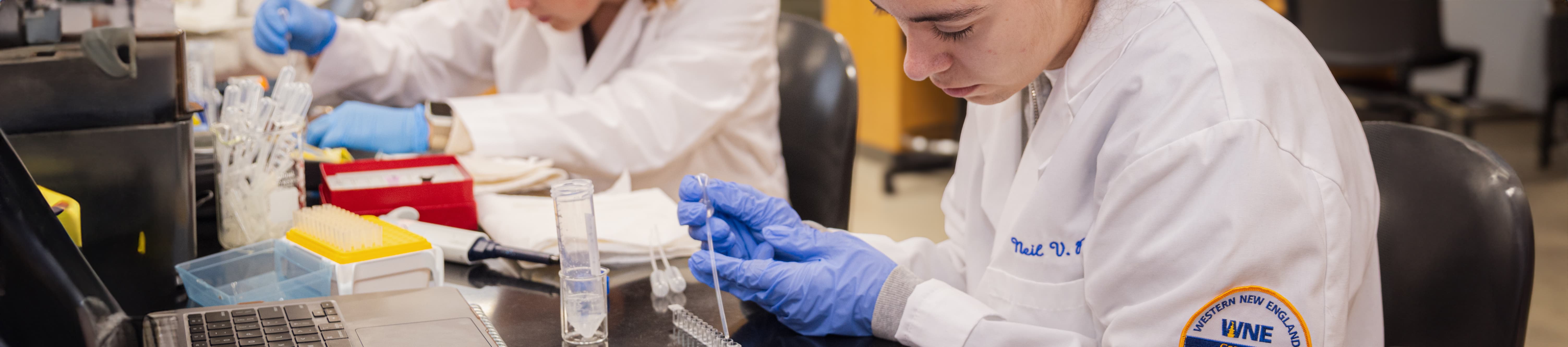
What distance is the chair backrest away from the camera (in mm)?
3379

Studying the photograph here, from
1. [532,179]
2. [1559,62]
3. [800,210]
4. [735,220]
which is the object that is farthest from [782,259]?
[1559,62]

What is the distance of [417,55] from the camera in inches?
80.8

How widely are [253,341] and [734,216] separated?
0.39 meters

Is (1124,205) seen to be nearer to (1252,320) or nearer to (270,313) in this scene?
(1252,320)

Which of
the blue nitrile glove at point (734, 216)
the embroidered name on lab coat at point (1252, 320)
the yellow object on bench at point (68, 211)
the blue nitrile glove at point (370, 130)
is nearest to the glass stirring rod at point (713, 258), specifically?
the blue nitrile glove at point (734, 216)

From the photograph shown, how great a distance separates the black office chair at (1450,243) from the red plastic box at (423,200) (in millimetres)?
906

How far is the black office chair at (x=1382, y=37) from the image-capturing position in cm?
339

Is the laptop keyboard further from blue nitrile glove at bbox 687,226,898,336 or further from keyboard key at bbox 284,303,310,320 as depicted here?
blue nitrile glove at bbox 687,226,898,336

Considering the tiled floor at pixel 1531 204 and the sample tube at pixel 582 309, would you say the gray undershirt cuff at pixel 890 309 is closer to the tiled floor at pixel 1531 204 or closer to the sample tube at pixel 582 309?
the sample tube at pixel 582 309

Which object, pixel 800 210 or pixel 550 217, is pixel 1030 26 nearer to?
pixel 550 217

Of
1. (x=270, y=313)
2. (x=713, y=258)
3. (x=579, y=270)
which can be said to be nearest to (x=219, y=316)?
(x=270, y=313)

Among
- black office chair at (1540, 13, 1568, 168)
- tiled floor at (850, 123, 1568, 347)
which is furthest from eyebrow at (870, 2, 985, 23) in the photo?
black office chair at (1540, 13, 1568, 168)

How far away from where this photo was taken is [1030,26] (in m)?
0.79

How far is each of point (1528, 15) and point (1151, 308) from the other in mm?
5423
